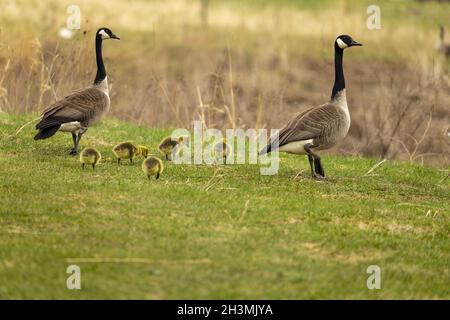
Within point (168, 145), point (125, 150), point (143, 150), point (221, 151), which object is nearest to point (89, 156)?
point (125, 150)

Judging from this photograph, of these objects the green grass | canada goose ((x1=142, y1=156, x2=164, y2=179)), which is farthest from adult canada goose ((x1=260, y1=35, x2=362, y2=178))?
canada goose ((x1=142, y1=156, x2=164, y2=179))

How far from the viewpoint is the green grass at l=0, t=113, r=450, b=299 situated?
7.07 m

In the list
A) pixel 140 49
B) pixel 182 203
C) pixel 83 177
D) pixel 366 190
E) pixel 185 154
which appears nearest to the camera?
pixel 182 203

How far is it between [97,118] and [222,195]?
2.99 meters

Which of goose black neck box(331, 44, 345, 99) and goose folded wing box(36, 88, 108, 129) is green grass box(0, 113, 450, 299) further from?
goose black neck box(331, 44, 345, 99)

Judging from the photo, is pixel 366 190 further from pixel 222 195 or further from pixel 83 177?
pixel 83 177

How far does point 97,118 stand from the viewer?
39.1ft

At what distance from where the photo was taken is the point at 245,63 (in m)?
25.2

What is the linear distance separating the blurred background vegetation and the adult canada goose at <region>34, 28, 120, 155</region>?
8.47 ft

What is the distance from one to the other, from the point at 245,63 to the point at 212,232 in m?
17.3

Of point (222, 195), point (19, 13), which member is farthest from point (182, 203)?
point (19, 13)

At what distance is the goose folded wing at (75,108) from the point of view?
36.9 feet

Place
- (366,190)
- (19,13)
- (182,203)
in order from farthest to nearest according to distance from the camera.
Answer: (19,13) → (366,190) → (182,203)

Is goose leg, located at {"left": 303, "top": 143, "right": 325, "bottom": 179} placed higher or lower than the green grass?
higher
